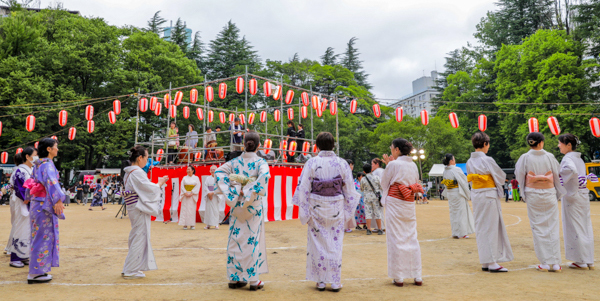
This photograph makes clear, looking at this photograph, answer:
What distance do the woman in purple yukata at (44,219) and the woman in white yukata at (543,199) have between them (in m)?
5.73

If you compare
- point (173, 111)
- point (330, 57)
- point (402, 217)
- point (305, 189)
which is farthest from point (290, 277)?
point (330, 57)

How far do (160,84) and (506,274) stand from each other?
89.4ft

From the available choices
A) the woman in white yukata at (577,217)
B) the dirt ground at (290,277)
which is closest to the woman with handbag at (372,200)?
the dirt ground at (290,277)

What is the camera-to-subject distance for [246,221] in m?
4.15

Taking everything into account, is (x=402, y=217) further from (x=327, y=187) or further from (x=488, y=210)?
(x=488, y=210)

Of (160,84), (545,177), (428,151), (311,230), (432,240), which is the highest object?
(160,84)

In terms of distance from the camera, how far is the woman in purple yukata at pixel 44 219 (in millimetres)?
4254

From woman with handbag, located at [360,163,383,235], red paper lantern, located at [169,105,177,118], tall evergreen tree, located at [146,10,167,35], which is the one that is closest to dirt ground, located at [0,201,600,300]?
woman with handbag, located at [360,163,383,235]

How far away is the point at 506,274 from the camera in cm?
461

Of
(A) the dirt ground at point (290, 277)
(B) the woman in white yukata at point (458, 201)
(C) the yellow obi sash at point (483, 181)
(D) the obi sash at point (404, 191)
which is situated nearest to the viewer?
(A) the dirt ground at point (290, 277)

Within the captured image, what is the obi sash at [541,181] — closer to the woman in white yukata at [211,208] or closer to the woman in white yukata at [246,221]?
the woman in white yukata at [246,221]

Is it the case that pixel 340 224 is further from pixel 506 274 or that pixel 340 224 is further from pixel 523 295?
pixel 506 274

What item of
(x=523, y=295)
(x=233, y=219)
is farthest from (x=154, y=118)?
(x=523, y=295)

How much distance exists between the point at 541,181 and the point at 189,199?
8.37 metres
